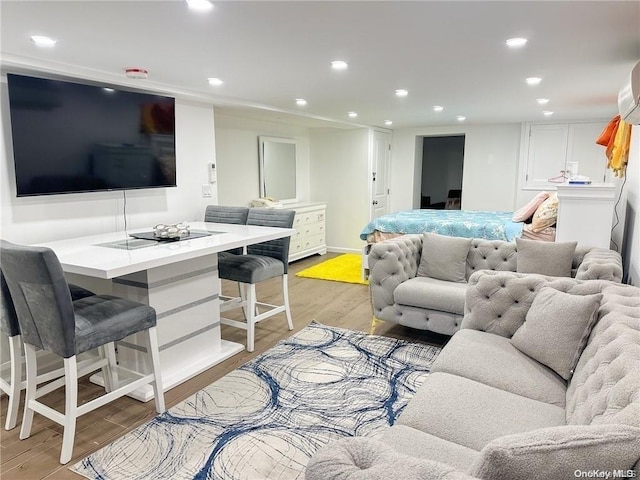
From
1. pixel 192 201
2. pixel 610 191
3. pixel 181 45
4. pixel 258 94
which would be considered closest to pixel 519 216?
pixel 610 191

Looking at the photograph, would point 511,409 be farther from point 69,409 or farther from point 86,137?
point 86,137

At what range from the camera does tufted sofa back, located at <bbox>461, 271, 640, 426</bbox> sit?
1.23 metres

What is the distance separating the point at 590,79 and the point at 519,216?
1646 mm

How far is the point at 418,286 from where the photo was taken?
3.38m

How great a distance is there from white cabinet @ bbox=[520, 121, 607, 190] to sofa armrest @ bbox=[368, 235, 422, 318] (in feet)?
12.7

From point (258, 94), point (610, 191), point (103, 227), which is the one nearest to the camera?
point (610, 191)

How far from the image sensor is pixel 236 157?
5676mm

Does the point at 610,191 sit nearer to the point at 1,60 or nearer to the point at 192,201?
the point at 192,201

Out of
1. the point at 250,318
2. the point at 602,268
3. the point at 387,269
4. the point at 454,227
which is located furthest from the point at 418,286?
the point at 454,227

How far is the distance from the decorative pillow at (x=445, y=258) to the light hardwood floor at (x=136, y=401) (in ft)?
1.78

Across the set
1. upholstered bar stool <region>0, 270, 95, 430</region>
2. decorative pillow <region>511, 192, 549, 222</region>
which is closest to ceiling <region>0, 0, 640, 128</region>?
decorative pillow <region>511, 192, 549, 222</region>

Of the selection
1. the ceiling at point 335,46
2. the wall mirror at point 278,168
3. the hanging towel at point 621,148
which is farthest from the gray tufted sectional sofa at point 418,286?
the wall mirror at point 278,168

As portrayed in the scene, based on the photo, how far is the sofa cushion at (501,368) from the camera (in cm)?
183

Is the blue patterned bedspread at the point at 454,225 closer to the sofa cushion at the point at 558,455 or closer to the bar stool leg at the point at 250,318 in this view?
the bar stool leg at the point at 250,318
